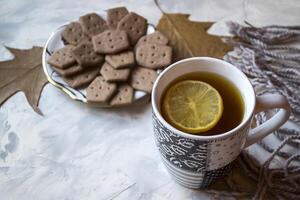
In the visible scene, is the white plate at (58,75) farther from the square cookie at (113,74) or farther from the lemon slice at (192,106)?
the lemon slice at (192,106)

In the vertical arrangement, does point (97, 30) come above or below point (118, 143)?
above

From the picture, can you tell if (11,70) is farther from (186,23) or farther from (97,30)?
(186,23)

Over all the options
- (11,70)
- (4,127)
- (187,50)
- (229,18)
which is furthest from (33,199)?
(229,18)

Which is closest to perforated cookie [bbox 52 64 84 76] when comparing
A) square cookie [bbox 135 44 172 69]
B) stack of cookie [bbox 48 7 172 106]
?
stack of cookie [bbox 48 7 172 106]

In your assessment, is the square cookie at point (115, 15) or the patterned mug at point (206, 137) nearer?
the patterned mug at point (206, 137)

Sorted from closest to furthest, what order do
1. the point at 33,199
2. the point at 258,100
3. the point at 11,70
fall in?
the point at 258,100
the point at 33,199
the point at 11,70

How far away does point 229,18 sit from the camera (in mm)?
744

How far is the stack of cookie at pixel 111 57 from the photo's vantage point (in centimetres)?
65

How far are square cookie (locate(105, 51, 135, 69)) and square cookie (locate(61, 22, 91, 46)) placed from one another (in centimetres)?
6

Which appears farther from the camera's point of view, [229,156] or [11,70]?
[11,70]

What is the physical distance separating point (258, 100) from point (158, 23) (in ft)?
1.11

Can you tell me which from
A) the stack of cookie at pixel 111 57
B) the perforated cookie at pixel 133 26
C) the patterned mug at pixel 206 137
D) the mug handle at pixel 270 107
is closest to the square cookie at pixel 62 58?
the stack of cookie at pixel 111 57

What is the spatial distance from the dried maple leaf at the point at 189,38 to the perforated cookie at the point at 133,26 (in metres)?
0.04

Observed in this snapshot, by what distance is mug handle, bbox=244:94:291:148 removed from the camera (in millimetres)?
466
